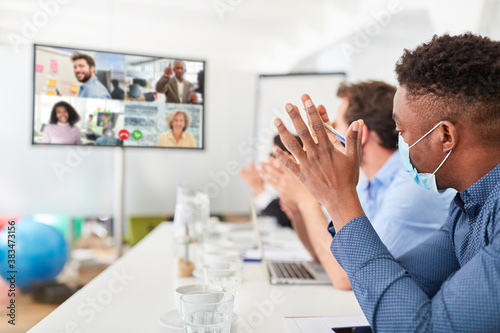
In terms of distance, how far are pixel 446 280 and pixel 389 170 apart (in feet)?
2.85

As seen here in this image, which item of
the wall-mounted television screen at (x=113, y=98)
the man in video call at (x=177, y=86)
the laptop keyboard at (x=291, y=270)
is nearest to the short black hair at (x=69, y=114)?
the wall-mounted television screen at (x=113, y=98)

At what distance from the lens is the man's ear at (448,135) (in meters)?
0.87

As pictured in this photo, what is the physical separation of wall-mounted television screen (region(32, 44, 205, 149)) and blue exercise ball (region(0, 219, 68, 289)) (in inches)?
72.0

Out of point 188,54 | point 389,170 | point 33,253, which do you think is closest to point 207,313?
point 389,170

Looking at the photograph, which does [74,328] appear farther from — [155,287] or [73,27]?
[73,27]

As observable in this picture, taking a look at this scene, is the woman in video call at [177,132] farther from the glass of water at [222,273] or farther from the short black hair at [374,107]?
the short black hair at [374,107]

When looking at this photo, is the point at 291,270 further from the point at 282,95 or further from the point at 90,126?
the point at 282,95

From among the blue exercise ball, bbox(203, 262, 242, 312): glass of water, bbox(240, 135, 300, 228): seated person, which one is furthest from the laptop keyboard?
the blue exercise ball

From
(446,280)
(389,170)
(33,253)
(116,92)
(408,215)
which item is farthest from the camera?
(33,253)

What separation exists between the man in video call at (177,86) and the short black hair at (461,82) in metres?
0.67

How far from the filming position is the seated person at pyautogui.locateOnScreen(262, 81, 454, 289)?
1371mm

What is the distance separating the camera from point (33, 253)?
2.82 m

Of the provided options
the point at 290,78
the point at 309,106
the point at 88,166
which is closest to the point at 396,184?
the point at 309,106

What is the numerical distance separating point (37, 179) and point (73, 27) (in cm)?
141
